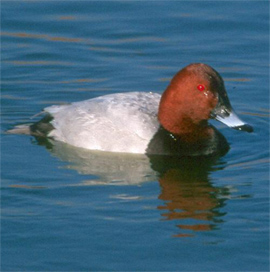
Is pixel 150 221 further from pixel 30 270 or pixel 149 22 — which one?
pixel 149 22

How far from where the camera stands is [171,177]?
8.85m

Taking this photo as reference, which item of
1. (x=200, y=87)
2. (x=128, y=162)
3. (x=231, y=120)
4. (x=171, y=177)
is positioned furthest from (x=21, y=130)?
(x=231, y=120)

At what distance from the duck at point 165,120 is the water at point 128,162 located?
0.15 meters

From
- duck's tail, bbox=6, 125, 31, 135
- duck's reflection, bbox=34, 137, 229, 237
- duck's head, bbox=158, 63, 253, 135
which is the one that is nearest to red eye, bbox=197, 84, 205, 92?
duck's head, bbox=158, 63, 253, 135

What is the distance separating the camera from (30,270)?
6.88 meters

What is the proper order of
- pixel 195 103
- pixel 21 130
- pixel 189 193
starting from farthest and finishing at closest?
pixel 21 130 < pixel 195 103 < pixel 189 193

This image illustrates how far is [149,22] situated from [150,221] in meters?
5.74

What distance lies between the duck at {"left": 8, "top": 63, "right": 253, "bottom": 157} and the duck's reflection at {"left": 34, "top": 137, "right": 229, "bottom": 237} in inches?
4.4

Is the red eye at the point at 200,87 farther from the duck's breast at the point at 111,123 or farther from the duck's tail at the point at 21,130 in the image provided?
the duck's tail at the point at 21,130

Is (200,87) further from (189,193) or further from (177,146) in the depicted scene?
(189,193)

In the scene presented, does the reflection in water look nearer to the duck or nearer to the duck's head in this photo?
the duck

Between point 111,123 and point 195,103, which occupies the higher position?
point 195,103

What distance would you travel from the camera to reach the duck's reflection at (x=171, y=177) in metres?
7.89

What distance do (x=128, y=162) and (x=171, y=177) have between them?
0.50 meters
